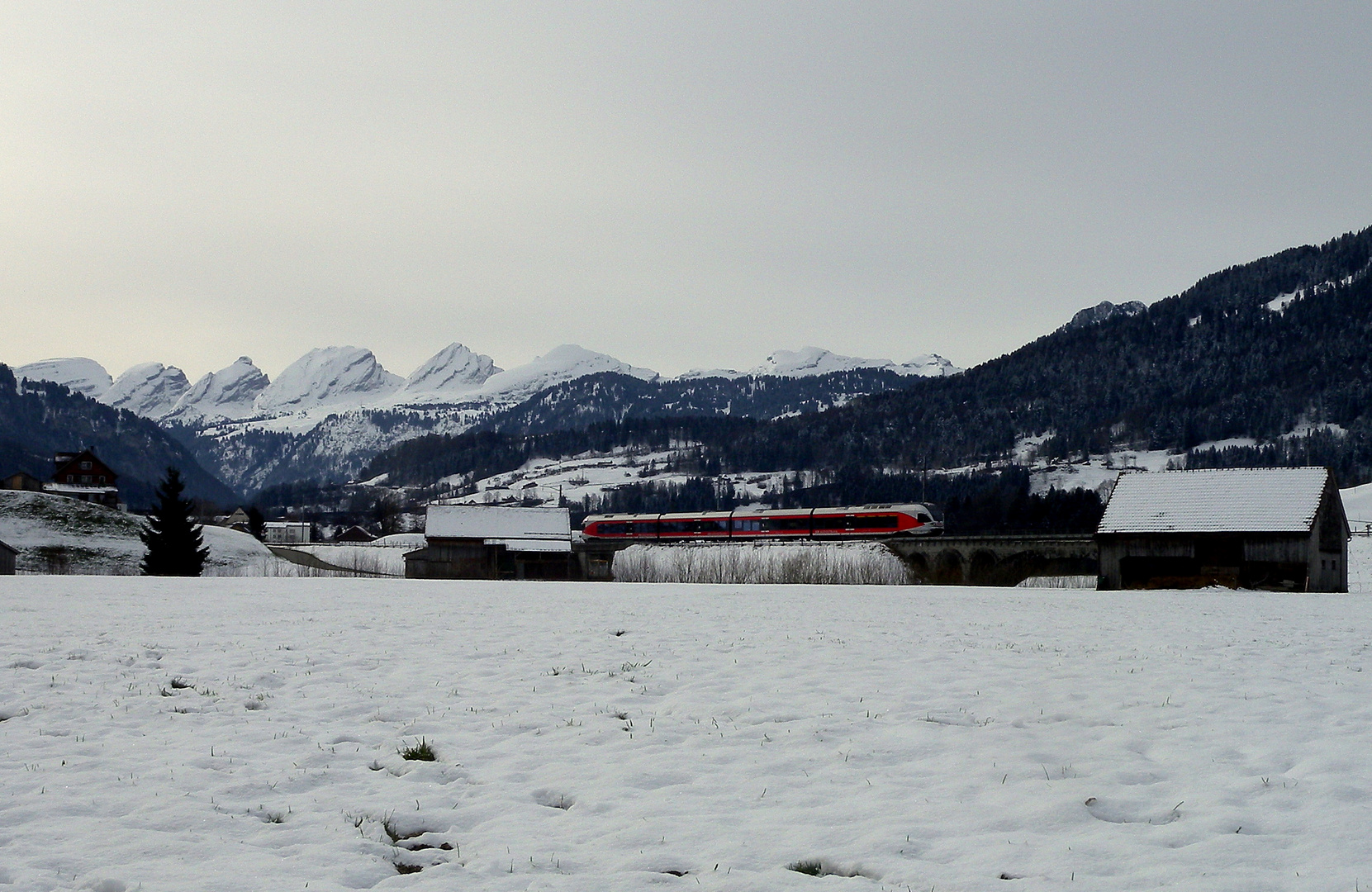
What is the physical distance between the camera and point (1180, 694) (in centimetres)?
1204

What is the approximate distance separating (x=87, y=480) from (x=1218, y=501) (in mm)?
167543

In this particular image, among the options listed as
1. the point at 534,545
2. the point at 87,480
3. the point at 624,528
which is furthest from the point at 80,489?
the point at 624,528

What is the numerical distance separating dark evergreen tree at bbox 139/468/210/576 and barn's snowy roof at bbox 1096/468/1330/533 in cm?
5684

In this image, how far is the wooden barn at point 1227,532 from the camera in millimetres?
42844

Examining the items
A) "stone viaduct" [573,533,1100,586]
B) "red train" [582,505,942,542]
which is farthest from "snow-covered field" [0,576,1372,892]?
"red train" [582,505,942,542]

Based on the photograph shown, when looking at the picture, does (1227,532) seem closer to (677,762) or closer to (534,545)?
(677,762)

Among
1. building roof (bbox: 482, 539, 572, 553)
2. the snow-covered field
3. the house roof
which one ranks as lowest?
building roof (bbox: 482, 539, 572, 553)

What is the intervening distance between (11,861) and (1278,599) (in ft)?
121

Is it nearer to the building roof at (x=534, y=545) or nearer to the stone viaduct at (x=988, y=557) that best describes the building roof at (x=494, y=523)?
the building roof at (x=534, y=545)

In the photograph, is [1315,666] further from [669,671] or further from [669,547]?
[669,547]

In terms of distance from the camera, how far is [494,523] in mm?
98875

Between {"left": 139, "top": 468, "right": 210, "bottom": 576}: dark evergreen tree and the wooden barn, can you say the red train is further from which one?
{"left": 139, "top": 468, "right": 210, "bottom": 576}: dark evergreen tree

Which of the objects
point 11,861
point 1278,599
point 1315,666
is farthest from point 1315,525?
point 11,861

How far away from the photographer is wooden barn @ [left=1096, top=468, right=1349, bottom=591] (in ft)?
141
